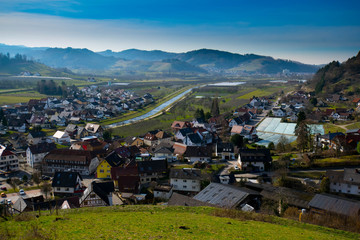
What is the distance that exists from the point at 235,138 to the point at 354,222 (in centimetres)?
2630

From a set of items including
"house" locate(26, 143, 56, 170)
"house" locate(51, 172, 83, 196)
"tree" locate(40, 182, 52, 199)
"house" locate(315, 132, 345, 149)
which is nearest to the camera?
"tree" locate(40, 182, 52, 199)

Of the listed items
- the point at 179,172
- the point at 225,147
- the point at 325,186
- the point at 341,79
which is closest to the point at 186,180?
the point at 179,172

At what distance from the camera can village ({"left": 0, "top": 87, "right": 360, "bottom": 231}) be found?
2150 centimetres

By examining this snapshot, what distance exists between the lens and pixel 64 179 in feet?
94.6

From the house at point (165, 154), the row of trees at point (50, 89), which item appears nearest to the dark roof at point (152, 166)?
the house at point (165, 154)

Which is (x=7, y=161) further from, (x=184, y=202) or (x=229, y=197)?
(x=229, y=197)

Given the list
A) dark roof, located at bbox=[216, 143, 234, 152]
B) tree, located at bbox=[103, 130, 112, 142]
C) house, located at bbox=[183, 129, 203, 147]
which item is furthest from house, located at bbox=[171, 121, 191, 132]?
dark roof, located at bbox=[216, 143, 234, 152]

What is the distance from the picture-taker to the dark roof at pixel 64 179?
28.4 meters

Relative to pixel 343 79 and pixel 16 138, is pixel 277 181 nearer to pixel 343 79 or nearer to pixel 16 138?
pixel 16 138

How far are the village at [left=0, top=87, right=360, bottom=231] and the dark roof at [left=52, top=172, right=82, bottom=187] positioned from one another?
0.10 meters

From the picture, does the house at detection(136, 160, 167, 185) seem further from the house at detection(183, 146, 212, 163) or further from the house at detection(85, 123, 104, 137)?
the house at detection(85, 123, 104, 137)

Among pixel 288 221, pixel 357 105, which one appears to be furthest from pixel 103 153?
pixel 357 105

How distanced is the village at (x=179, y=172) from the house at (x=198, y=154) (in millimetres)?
128

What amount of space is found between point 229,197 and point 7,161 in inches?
1176
